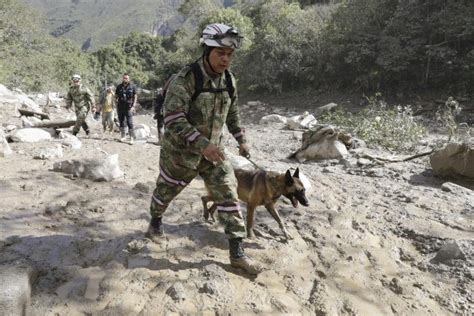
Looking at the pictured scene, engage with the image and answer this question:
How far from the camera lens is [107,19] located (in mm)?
120750

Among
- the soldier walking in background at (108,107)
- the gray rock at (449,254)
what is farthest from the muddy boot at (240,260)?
the soldier walking in background at (108,107)

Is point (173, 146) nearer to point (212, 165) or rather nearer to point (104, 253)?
point (212, 165)

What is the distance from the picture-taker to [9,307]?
221 cm

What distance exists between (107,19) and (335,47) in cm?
11987

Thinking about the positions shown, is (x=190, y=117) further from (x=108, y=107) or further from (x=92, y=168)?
(x=108, y=107)

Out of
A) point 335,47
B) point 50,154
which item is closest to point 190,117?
point 50,154

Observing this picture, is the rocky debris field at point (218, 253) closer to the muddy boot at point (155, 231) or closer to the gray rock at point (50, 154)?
the muddy boot at point (155, 231)

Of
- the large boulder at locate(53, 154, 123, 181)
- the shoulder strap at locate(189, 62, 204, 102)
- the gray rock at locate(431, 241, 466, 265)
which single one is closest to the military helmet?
the shoulder strap at locate(189, 62, 204, 102)

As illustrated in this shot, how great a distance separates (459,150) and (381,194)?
1.53 m

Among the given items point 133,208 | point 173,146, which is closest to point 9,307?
point 173,146

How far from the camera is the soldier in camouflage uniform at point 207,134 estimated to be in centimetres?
260

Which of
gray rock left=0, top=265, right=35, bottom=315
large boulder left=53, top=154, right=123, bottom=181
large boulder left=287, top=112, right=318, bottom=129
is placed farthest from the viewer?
large boulder left=287, top=112, right=318, bottom=129

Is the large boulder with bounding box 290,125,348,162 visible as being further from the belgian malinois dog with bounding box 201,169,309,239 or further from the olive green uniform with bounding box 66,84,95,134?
the olive green uniform with bounding box 66,84,95,134

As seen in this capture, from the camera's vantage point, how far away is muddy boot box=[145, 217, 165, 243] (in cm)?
325
